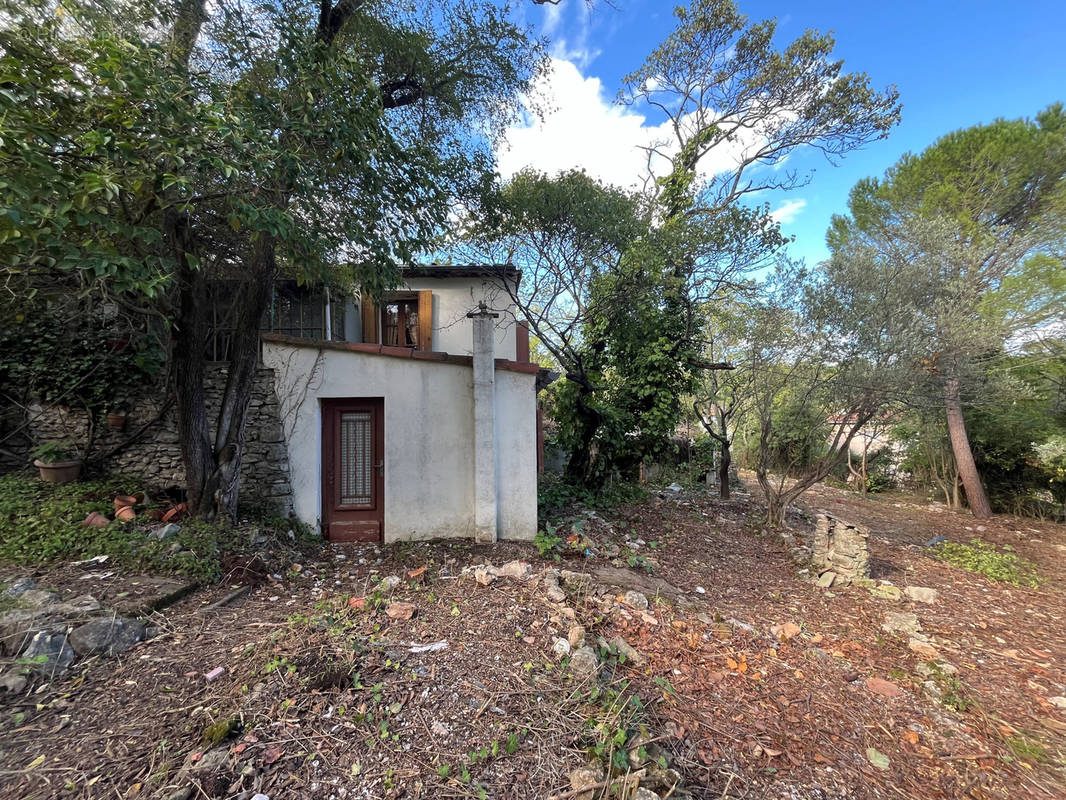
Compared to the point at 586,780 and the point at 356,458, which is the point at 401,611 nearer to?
the point at 586,780

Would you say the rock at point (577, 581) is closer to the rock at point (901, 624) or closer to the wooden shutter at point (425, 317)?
the rock at point (901, 624)

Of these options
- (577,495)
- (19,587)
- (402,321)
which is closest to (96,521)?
(19,587)

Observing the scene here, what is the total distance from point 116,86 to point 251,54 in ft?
6.70

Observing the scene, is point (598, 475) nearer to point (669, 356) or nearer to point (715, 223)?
point (669, 356)

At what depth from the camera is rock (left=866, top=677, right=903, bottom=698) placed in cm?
294

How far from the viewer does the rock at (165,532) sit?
4.31m

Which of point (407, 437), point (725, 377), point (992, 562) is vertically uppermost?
point (725, 377)

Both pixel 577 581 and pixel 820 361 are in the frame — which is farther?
pixel 820 361

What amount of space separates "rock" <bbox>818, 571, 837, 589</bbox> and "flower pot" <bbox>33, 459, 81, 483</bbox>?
31.5 ft

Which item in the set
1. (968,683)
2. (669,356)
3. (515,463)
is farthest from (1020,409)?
(515,463)

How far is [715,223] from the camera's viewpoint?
719 cm

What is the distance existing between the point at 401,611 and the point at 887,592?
5.26 meters

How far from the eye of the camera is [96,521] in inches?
176

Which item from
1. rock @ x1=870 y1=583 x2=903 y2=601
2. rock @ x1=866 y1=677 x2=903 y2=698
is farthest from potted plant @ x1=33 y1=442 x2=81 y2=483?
rock @ x1=870 y1=583 x2=903 y2=601
